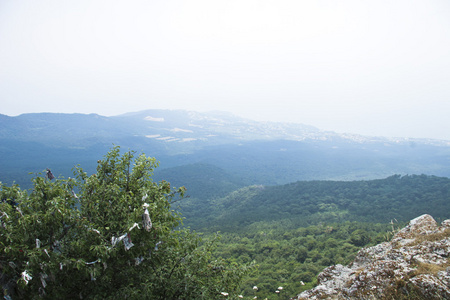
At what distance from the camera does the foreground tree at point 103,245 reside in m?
7.67

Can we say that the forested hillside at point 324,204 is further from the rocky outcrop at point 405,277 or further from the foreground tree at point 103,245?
the foreground tree at point 103,245

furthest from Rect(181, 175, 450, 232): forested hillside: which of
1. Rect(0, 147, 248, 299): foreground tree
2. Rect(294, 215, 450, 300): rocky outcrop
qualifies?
Rect(0, 147, 248, 299): foreground tree

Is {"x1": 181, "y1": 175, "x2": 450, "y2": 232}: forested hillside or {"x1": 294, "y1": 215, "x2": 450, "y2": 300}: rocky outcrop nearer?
{"x1": 294, "y1": 215, "x2": 450, "y2": 300}: rocky outcrop

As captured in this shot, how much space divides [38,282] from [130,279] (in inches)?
110

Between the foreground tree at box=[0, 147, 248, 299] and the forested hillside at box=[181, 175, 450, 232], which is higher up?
the foreground tree at box=[0, 147, 248, 299]

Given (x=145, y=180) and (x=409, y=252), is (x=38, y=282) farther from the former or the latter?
(x=409, y=252)

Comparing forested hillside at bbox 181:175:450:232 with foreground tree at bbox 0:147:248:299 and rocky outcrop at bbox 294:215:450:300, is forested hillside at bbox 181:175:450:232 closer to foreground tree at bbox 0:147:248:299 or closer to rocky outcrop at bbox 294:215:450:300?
rocky outcrop at bbox 294:215:450:300

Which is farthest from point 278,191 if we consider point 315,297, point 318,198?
point 315,297

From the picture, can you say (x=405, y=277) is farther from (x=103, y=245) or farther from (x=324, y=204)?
(x=324, y=204)

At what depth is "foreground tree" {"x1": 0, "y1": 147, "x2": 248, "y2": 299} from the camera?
7672mm

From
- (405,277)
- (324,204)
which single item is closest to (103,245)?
(405,277)

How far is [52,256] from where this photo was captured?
7762 millimetres

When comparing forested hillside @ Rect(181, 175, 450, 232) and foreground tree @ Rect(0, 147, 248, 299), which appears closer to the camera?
foreground tree @ Rect(0, 147, 248, 299)

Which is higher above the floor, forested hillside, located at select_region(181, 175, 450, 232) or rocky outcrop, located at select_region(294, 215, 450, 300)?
rocky outcrop, located at select_region(294, 215, 450, 300)
